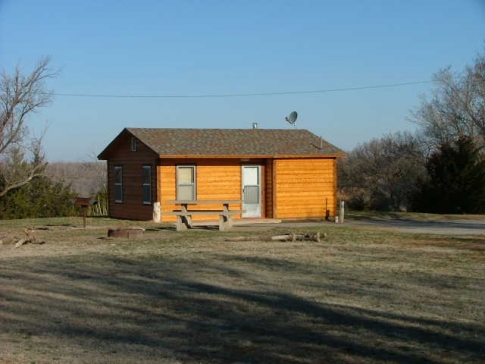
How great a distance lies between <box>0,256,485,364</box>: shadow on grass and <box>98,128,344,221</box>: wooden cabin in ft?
47.0

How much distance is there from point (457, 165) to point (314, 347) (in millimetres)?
29649

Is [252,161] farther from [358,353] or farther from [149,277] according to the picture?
[358,353]

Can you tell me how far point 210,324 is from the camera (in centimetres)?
899

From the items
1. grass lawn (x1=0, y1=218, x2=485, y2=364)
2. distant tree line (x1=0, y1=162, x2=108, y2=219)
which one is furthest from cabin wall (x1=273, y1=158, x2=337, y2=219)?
distant tree line (x1=0, y1=162, x2=108, y2=219)

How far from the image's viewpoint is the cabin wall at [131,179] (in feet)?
89.2

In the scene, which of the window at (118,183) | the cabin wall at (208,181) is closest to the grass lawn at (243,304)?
the cabin wall at (208,181)

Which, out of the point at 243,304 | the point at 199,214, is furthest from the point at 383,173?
the point at 243,304

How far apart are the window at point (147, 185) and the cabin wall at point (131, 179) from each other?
153 mm

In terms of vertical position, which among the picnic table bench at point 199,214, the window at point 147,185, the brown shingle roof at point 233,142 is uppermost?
the brown shingle roof at point 233,142

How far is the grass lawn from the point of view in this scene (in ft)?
25.2

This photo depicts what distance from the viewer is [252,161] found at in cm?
2809

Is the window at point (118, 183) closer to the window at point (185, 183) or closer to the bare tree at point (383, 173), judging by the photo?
the window at point (185, 183)

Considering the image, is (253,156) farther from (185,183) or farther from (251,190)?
(185,183)

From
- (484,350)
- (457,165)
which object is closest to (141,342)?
(484,350)
